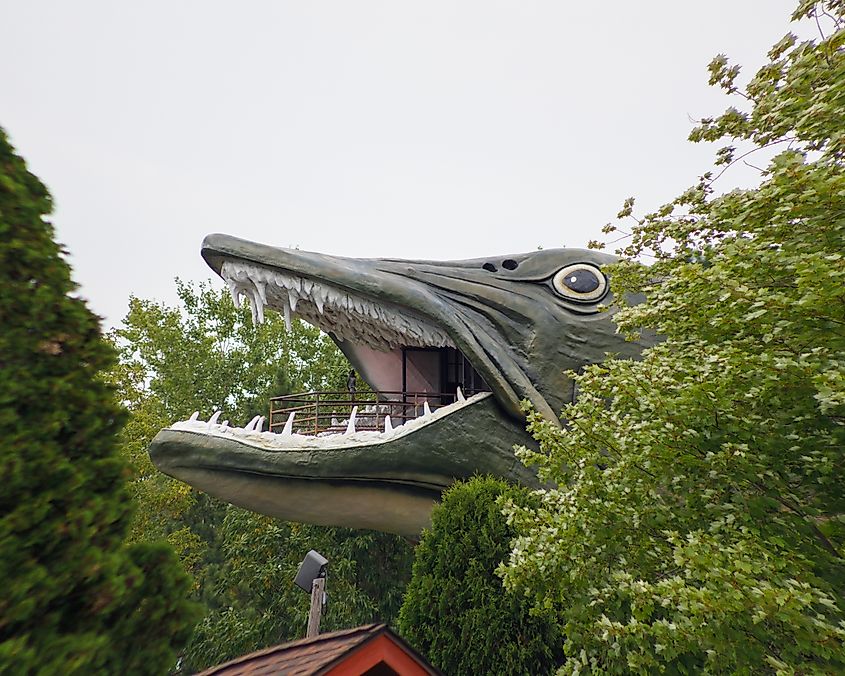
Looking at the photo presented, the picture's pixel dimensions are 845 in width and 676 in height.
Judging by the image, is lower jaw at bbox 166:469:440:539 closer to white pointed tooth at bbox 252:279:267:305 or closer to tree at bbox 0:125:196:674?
white pointed tooth at bbox 252:279:267:305

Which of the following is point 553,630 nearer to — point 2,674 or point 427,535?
point 427,535

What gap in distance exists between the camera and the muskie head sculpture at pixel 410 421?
493 centimetres

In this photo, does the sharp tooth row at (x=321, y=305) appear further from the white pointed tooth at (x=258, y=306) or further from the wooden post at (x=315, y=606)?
the wooden post at (x=315, y=606)

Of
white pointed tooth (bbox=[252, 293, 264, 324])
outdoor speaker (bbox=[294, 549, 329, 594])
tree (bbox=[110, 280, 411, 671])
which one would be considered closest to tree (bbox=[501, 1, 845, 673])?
outdoor speaker (bbox=[294, 549, 329, 594])

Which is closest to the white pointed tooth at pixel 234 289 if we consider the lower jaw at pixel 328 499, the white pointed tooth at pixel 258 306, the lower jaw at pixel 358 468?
the white pointed tooth at pixel 258 306

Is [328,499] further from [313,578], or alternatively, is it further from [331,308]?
[331,308]

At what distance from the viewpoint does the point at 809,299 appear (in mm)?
2477

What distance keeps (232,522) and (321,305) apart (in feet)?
28.2

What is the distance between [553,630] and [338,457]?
235 cm

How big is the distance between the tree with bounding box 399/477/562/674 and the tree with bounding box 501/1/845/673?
1.91ft

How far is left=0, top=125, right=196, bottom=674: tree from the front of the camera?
1275 mm

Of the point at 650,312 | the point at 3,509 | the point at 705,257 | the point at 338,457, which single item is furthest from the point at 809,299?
the point at 338,457

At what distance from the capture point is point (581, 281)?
5938 millimetres

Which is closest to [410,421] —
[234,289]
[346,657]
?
[234,289]
